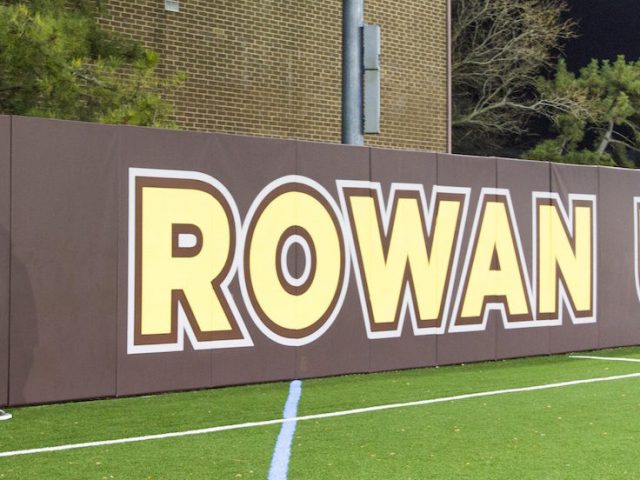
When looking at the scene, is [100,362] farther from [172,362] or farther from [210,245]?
[210,245]

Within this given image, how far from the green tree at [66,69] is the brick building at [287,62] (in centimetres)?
214

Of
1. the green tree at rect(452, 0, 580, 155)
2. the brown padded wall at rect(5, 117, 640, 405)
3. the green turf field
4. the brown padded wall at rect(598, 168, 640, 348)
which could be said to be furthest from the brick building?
the green tree at rect(452, 0, 580, 155)

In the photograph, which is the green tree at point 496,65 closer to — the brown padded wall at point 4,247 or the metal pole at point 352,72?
the metal pole at point 352,72

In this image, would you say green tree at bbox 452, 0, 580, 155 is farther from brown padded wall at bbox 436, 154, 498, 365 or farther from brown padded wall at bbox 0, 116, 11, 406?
brown padded wall at bbox 0, 116, 11, 406

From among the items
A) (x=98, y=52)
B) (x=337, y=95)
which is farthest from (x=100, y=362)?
(x=337, y=95)

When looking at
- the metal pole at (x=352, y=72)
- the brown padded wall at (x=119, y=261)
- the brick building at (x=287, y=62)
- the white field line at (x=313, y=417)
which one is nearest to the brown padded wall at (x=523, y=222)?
the brown padded wall at (x=119, y=261)

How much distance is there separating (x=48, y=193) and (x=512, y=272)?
6513 mm

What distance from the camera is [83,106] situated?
1394 centimetres

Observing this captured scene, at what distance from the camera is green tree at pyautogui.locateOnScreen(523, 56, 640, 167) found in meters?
33.2

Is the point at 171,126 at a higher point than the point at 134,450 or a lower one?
higher

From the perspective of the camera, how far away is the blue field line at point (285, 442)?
23.7 ft

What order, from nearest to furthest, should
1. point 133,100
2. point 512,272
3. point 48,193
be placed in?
1. point 48,193
2. point 133,100
3. point 512,272

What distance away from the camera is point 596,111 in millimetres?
33562

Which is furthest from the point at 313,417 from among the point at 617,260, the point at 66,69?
the point at 617,260
